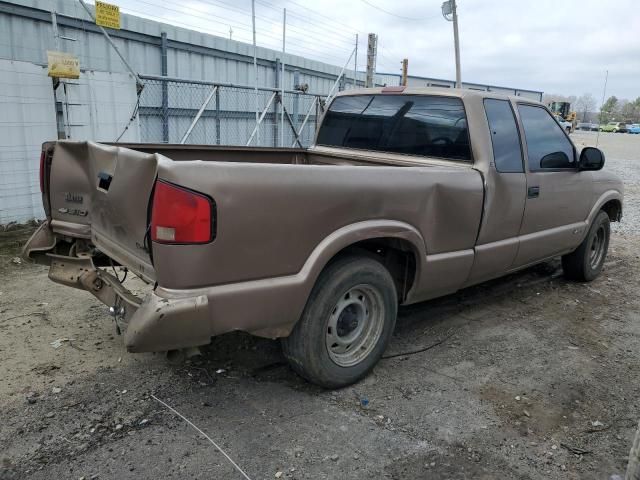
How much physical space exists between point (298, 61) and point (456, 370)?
11914 millimetres

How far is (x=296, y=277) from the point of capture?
112 inches

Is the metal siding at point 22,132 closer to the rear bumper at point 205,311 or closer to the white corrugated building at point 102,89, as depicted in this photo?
the white corrugated building at point 102,89

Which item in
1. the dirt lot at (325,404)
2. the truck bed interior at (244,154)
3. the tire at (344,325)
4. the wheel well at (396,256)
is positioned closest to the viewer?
the dirt lot at (325,404)

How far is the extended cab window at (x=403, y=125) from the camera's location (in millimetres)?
4098

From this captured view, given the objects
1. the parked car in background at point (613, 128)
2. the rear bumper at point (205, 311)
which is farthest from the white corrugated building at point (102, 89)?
the parked car in background at point (613, 128)

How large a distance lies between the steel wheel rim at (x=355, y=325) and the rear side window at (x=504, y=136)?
1543 millimetres

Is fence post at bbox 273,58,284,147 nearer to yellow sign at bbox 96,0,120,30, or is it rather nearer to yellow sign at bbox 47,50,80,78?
yellow sign at bbox 96,0,120,30

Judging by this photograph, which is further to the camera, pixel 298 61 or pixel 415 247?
pixel 298 61

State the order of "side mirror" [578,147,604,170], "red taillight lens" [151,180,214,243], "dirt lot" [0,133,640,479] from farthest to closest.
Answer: "side mirror" [578,147,604,170]
"dirt lot" [0,133,640,479]
"red taillight lens" [151,180,214,243]

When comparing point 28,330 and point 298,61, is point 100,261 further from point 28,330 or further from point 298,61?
point 298,61

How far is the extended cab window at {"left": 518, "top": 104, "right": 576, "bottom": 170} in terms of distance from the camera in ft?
14.7

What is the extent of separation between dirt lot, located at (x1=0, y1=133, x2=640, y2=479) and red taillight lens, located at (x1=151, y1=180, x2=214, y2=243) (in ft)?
3.73

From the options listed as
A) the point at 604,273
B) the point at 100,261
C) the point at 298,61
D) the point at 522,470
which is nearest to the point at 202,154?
the point at 100,261

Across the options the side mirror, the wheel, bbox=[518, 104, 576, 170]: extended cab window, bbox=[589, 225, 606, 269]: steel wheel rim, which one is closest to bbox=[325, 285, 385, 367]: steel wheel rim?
bbox=[518, 104, 576, 170]: extended cab window
